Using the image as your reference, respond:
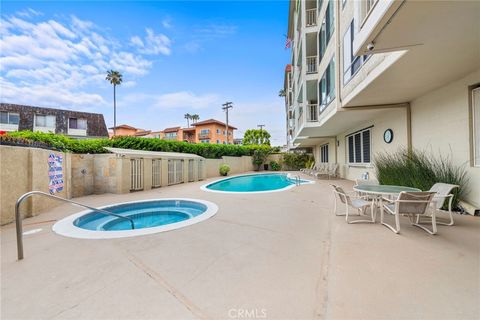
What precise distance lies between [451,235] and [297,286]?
363 cm

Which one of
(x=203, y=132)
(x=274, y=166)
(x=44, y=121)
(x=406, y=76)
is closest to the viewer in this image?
(x=406, y=76)

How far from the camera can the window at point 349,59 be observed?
7051 millimetres

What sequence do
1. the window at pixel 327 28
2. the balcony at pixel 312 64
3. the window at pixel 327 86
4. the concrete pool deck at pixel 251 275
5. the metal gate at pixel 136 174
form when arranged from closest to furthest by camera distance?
the concrete pool deck at pixel 251 275, the window at pixel 327 86, the window at pixel 327 28, the metal gate at pixel 136 174, the balcony at pixel 312 64

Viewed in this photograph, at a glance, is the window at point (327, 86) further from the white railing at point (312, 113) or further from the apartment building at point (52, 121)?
the apartment building at point (52, 121)

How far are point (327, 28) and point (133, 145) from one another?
45.4ft

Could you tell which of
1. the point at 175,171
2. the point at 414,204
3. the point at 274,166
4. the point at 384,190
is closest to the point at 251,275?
the point at 414,204

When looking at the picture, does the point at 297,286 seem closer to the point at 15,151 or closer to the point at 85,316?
the point at 85,316

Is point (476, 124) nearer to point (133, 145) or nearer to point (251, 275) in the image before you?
point (251, 275)

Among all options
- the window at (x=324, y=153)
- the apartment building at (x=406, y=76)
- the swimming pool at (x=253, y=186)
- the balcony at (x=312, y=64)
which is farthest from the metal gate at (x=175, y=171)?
the window at (x=324, y=153)

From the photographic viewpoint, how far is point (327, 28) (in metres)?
10.5

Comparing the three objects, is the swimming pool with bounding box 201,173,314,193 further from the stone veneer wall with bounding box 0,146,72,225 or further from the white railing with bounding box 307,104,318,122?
the stone veneer wall with bounding box 0,146,72,225

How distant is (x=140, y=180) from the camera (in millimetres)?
11008

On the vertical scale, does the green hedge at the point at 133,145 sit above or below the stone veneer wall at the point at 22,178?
above

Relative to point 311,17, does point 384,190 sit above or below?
below
